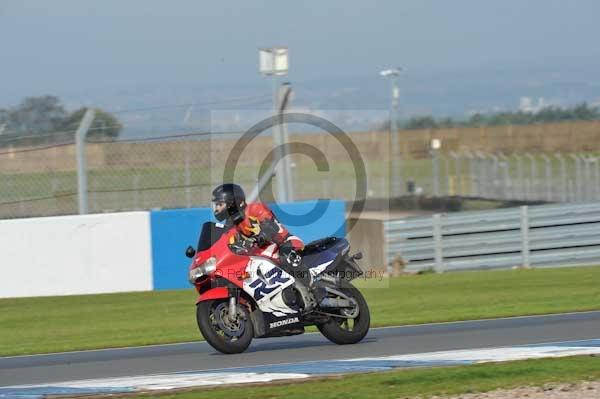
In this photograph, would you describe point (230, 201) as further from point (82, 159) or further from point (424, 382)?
point (82, 159)

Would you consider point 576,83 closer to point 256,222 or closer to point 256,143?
point 256,143

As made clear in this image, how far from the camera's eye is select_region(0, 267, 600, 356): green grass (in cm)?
1246

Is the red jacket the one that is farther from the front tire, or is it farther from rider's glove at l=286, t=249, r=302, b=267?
the front tire

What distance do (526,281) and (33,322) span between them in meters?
7.41

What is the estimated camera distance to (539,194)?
3422 centimetres

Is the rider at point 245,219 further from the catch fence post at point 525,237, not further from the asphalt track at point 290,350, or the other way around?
the catch fence post at point 525,237

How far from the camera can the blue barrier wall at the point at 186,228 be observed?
16.5 m

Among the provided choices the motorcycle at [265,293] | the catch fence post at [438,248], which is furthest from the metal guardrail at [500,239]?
the motorcycle at [265,293]

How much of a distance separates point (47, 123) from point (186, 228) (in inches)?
104

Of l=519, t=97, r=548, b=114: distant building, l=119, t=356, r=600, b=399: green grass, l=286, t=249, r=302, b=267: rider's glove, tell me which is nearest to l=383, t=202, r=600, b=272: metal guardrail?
l=286, t=249, r=302, b=267: rider's glove

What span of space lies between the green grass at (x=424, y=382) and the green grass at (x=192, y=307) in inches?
162

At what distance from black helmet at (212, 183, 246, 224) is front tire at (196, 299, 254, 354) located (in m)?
0.77

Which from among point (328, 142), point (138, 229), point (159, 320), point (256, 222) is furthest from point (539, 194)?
point (256, 222)

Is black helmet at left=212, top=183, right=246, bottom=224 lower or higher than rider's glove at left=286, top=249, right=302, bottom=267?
higher
